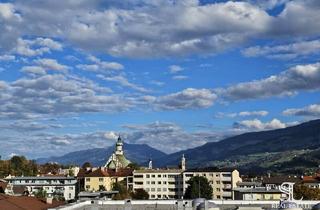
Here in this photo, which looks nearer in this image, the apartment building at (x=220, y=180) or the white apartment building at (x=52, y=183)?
the apartment building at (x=220, y=180)

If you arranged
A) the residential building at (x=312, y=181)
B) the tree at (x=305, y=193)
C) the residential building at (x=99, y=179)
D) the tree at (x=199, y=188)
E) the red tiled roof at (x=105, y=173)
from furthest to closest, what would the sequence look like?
the red tiled roof at (x=105, y=173)
the residential building at (x=99, y=179)
the residential building at (x=312, y=181)
the tree at (x=199, y=188)
the tree at (x=305, y=193)

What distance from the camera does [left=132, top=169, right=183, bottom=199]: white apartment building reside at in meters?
180

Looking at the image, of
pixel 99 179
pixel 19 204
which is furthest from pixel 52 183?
pixel 19 204

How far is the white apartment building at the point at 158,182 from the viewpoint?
180 meters

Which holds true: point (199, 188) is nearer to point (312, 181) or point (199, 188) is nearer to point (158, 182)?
point (158, 182)

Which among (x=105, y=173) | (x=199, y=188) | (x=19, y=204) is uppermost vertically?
(x=105, y=173)

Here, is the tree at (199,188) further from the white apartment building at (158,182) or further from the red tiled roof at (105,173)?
the red tiled roof at (105,173)

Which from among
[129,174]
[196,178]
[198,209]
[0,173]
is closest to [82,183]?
[129,174]

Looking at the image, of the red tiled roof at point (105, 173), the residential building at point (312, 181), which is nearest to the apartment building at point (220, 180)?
the residential building at point (312, 181)

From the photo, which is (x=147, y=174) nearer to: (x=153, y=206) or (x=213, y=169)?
(x=213, y=169)

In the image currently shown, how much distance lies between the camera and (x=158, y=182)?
7141 inches

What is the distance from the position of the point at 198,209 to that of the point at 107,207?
41.0 feet

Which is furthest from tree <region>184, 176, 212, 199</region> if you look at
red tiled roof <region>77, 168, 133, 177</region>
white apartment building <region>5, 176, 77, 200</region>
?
white apartment building <region>5, 176, 77, 200</region>

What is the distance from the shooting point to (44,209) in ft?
207
